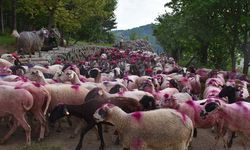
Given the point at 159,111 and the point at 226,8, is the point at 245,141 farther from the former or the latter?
Answer: the point at 226,8

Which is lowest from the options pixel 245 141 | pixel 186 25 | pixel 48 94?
pixel 245 141

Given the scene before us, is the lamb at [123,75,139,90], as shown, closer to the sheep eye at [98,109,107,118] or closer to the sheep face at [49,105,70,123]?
the sheep face at [49,105,70,123]

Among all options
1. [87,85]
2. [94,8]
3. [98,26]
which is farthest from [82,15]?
[87,85]

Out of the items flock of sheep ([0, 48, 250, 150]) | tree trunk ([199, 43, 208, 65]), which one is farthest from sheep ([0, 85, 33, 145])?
tree trunk ([199, 43, 208, 65])

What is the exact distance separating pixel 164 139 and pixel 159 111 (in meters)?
0.65

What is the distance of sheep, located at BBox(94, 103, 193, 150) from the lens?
9266 mm

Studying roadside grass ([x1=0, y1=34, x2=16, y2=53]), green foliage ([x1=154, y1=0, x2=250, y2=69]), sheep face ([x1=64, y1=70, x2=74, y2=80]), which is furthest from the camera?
roadside grass ([x1=0, y1=34, x2=16, y2=53])

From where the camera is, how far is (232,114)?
1108 centimetres

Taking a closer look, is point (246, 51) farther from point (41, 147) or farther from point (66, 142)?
point (41, 147)

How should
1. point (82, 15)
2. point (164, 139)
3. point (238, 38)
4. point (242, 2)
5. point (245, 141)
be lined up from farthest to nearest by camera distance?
point (82, 15) → point (238, 38) → point (242, 2) → point (245, 141) → point (164, 139)

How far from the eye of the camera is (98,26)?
55.2 meters

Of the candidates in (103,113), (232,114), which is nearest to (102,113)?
(103,113)

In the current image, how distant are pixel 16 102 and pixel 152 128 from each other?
162 inches

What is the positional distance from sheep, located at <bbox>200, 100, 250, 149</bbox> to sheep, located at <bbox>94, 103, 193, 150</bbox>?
177cm
